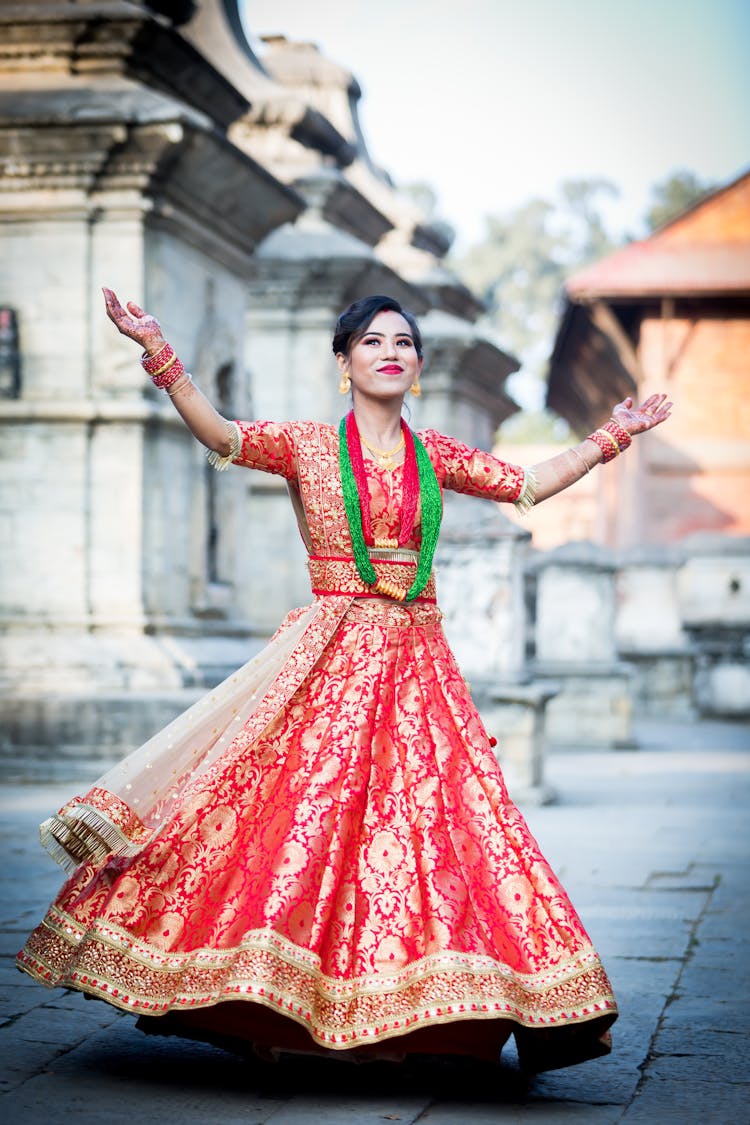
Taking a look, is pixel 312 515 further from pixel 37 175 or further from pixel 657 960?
pixel 37 175

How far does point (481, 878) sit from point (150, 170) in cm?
652

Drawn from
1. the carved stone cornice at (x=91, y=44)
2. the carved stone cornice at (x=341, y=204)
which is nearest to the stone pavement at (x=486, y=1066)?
the carved stone cornice at (x=91, y=44)

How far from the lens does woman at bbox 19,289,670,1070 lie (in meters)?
3.46

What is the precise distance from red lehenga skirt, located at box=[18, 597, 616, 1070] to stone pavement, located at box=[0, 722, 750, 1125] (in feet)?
0.43

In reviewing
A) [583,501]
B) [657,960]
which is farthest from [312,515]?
[583,501]

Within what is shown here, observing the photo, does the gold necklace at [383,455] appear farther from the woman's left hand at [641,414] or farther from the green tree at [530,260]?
the green tree at [530,260]

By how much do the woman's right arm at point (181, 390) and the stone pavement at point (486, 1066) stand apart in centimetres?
146

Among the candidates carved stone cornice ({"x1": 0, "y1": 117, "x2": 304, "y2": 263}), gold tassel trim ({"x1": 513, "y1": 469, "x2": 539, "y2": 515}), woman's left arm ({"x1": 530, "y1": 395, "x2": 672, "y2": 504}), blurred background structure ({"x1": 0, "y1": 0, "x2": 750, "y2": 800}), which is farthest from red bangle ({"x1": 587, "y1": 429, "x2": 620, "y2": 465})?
carved stone cornice ({"x1": 0, "y1": 117, "x2": 304, "y2": 263})

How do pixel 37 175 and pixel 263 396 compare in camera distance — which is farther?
pixel 263 396

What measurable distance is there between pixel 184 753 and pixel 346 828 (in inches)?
19.9

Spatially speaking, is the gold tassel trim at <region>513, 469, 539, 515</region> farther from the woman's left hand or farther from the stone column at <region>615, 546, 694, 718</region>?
the stone column at <region>615, 546, 694, 718</region>

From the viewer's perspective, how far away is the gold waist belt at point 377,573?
397 cm

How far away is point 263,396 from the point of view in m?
14.1

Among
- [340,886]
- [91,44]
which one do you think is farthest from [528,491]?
[91,44]
